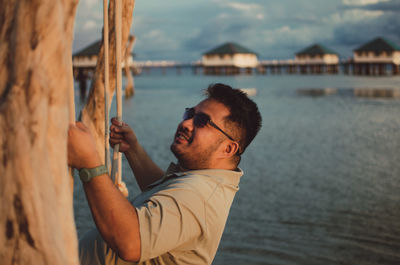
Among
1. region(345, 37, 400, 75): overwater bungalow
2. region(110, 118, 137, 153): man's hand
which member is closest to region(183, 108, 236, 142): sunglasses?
region(110, 118, 137, 153): man's hand

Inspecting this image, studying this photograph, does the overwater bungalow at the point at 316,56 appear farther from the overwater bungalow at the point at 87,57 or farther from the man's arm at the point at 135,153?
the man's arm at the point at 135,153

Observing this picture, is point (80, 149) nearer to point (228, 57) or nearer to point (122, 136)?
point (122, 136)

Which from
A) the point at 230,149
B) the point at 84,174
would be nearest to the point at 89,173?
the point at 84,174

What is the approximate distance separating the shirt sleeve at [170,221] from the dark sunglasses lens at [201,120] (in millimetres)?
373

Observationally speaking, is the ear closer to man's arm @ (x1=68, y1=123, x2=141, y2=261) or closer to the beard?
the beard

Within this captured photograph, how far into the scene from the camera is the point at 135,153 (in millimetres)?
2250

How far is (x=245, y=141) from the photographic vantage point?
6.56ft

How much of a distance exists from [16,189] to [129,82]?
1259 inches

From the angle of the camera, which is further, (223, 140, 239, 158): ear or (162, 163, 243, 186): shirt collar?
(223, 140, 239, 158): ear

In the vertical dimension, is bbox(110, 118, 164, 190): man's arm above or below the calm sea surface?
above

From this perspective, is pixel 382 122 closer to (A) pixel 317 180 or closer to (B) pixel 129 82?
(A) pixel 317 180

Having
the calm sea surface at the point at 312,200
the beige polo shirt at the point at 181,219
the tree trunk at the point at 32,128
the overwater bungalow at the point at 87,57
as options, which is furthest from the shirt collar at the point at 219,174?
the overwater bungalow at the point at 87,57

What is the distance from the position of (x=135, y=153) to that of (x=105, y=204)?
852 mm

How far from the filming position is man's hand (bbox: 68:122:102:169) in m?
1.36
